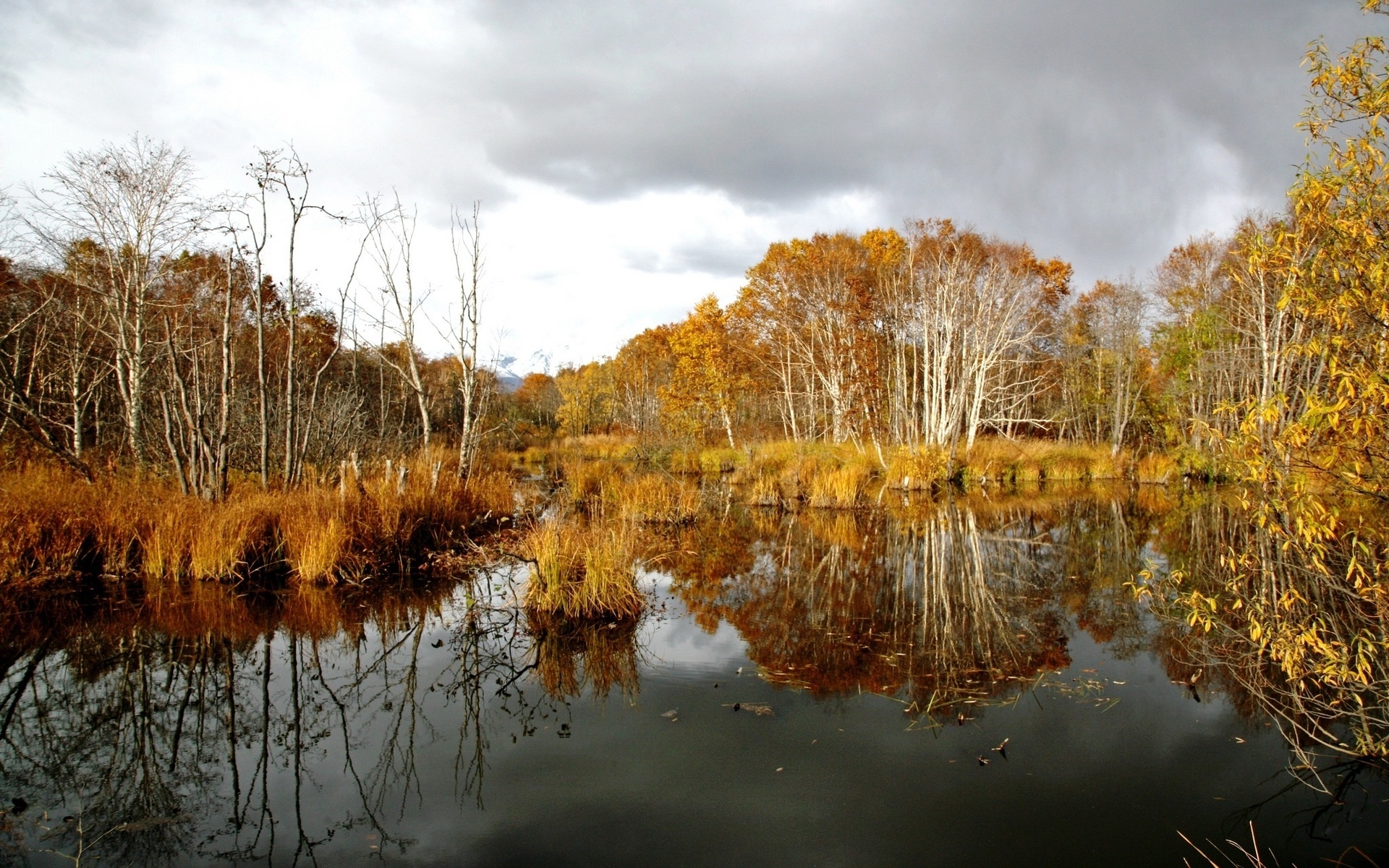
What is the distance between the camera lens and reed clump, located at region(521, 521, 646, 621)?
7.93m

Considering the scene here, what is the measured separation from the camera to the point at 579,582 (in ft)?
26.9

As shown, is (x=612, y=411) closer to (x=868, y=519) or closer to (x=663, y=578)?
(x=868, y=519)

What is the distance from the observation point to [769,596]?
9289mm

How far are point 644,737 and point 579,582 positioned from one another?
3.12m

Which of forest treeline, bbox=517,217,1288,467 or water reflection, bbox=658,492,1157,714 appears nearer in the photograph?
water reflection, bbox=658,492,1157,714

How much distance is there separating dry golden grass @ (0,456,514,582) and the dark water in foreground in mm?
667

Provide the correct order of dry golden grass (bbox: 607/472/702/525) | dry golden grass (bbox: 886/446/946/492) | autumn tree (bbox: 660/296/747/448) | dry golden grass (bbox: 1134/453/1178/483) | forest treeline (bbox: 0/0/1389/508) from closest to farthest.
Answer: forest treeline (bbox: 0/0/1389/508)
dry golden grass (bbox: 607/472/702/525)
dry golden grass (bbox: 886/446/946/492)
dry golden grass (bbox: 1134/453/1178/483)
autumn tree (bbox: 660/296/747/448)

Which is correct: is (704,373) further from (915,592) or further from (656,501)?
(915,592)

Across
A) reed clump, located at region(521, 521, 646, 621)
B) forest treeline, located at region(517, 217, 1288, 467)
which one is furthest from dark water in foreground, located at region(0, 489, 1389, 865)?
forest treeline, located at region(517, 217, 1288, 467)

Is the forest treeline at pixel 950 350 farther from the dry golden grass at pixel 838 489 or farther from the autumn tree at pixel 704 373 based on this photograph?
the dry golden grass at pixel 838 489

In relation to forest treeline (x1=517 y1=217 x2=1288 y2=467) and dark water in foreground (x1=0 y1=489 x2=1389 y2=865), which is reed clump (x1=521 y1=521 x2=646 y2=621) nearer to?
dark water in foreground (x1=0 y1=489 x2=1389 y2=865)

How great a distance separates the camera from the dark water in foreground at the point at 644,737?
13.3 ft

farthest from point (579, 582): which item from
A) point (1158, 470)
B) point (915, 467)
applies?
point (1158, 470)

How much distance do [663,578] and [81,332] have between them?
14.1m
